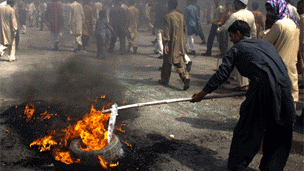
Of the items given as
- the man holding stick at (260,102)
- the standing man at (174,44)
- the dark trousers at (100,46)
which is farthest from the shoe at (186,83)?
the dark trousers at (100,46)

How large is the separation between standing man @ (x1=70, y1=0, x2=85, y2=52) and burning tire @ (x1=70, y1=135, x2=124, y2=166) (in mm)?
9840

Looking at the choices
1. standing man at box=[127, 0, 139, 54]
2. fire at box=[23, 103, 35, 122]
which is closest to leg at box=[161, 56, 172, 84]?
fire at box=[23, 103, 35, 122]

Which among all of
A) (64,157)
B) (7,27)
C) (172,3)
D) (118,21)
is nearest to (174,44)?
(172,3)

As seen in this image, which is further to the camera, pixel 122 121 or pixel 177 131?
pixel 122 121

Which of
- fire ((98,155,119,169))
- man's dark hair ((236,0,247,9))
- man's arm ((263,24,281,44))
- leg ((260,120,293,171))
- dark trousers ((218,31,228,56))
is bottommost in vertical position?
fire ((98,155,119,169))

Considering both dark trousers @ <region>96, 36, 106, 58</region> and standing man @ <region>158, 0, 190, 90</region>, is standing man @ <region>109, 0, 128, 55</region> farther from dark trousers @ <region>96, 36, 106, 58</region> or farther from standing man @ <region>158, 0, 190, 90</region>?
standing man @ <region>158, 0, 190, 90</region>

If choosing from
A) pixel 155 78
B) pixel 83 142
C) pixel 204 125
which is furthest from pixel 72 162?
pixel 155 78

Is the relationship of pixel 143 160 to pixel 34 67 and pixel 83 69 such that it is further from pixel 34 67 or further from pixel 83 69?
pixel 34 67

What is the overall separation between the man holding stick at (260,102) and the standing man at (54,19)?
11.3 metres

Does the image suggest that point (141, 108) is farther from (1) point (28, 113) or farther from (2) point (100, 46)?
(2) point (100, 46)

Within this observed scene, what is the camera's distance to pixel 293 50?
180 inches

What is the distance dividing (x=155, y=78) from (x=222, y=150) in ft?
14.3

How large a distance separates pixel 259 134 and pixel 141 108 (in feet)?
10.0

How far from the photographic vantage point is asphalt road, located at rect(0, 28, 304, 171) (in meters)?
3.78
